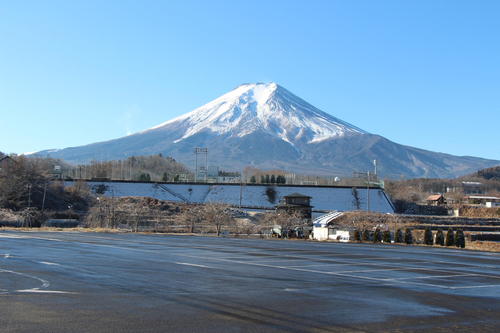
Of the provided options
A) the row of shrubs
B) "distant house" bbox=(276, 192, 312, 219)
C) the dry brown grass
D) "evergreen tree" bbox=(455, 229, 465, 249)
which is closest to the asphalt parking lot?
the dry brown grass

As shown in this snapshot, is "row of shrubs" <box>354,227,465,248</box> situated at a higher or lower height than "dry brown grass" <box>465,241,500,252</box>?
higher

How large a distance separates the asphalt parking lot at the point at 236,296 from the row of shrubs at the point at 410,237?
15512 mm

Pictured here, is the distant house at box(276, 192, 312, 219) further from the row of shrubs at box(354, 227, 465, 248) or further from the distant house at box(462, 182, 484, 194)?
the distant house at box(462, 182, 484, 194)

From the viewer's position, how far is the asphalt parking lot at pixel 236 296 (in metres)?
8.80

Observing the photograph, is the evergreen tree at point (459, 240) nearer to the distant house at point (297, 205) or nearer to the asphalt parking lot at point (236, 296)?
the asphalt parking lot at point (236, 296)

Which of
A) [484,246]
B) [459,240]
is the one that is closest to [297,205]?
[459,240]

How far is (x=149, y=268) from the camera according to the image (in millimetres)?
16281

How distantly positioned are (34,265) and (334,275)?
8214 millimetres

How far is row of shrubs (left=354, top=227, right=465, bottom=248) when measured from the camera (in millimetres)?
34531

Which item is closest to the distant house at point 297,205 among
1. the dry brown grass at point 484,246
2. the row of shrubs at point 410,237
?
the row of shrubs at point 410,237

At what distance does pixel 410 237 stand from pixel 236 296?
27.2 m

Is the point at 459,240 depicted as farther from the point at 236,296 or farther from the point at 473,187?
the point at 473,187

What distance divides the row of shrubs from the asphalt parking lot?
15.5 metres

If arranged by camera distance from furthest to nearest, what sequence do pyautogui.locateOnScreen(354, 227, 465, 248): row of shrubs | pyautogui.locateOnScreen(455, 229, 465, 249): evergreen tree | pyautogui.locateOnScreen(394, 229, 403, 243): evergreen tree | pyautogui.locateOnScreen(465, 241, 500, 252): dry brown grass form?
pyautogui.locateOnScreen(394, 229, 403, 243): evergreen tree, pyautogui.locateOnScreen(354, 227, 465, 248): row of shrubs, pyautogui.locateOnScreen(455, 229, 465, 249): evergreen tree, pyautogui.locateOnScreen(465, 241, 500, 252): dry brown grass
